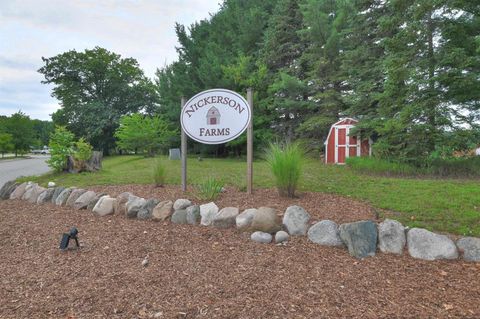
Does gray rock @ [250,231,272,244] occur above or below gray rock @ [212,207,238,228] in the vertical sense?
below

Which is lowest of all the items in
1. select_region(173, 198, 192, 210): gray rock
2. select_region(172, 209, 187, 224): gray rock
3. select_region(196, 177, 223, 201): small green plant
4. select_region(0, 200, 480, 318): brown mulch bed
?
select_region(0, 200, 480, 318): brown mulch bed

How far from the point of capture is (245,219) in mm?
3398

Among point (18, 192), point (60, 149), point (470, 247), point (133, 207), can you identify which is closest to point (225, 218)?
point (133, 207)

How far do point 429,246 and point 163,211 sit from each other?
2.93 metres

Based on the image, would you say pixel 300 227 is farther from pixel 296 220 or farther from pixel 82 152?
pixel 82 152

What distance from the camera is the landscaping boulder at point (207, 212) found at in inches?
143

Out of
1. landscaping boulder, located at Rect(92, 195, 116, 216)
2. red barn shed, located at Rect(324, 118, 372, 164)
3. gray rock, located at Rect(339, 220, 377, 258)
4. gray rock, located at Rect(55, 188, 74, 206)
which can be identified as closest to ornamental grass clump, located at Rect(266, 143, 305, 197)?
gray rock, located at Rect(339, 220, 377, 258)

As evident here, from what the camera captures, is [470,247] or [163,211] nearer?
[470,247]

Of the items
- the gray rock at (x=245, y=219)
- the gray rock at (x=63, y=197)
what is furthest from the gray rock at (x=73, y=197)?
the gray rock at (x=245, y=219)

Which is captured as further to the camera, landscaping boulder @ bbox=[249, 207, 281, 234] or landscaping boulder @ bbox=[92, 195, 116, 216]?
landscaping boulder @ bbox=[92, 195, 116, 216]

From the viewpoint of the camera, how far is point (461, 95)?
699cm

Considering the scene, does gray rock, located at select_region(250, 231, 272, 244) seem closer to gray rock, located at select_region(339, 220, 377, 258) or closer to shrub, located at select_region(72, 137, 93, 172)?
gray rock, located at select_region(339, 220, 377, 258)

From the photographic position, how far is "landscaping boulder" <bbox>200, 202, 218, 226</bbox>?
11.9 ft

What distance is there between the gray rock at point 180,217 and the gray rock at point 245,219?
0.71 meters
